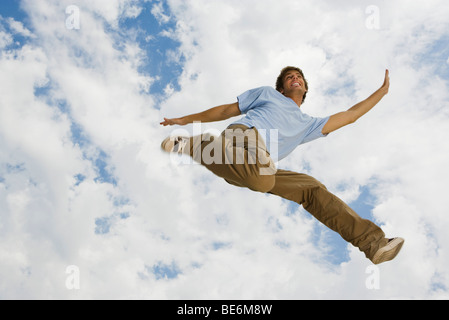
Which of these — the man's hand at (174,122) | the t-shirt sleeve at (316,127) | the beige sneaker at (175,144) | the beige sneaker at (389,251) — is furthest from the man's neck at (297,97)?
the beige sneaker at (389,251)

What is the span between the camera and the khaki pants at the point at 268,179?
3920mm

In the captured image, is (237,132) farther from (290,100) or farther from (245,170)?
(290,100)

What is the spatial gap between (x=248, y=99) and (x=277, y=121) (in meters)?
0.56

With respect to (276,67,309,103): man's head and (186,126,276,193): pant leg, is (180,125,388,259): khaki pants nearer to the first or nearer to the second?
(186,126,276,193): pant leg

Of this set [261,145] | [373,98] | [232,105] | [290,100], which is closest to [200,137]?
[261,145]

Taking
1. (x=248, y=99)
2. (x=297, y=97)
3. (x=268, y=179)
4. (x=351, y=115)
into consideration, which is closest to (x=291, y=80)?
(x=297, y=97)

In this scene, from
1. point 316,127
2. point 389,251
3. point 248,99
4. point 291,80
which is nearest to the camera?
point 389,251

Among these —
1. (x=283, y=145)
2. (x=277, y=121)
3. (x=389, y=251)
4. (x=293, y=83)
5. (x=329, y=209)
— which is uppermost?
(x=293, y=83)

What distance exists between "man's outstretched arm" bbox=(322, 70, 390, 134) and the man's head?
24.0 inches

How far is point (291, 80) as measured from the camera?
523 cm

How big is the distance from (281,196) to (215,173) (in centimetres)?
118

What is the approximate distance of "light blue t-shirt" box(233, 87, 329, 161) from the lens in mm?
4480

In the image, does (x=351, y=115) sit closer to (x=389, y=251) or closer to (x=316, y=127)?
(x=316, y=127)

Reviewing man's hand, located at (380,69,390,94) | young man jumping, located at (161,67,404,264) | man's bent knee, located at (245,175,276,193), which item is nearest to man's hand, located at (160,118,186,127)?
young man jumping, located at (161,67,404,264)
